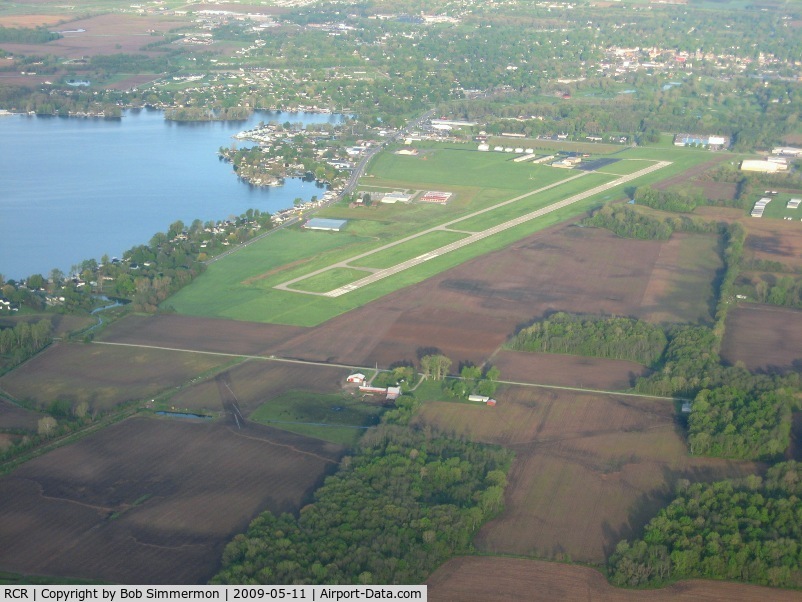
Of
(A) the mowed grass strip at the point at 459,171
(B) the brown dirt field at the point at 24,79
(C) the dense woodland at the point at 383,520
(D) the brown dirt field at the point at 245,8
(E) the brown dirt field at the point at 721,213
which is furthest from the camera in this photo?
(D) the brown dirt field at the point at 245,8

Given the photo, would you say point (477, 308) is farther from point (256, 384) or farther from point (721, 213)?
point (721, 213)

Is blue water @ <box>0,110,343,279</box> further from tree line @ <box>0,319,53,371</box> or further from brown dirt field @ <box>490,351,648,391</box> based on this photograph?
brown dirt field @ <box>490,351,648,391</box>

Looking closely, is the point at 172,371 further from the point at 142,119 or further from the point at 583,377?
the point at 142,119

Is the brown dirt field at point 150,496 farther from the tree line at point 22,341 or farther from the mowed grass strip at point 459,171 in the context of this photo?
the mowed grass strip at point 459,171

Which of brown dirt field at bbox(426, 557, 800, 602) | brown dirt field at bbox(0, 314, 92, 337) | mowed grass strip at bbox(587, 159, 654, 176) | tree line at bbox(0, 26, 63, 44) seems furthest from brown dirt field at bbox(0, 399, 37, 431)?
tree line at bbox(0, 26, 63, 44)

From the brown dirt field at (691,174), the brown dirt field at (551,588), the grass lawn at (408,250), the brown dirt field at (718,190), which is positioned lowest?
the brown dirt field at (551,588)

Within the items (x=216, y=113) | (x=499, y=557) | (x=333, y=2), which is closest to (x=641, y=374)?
(x=499, y=557)

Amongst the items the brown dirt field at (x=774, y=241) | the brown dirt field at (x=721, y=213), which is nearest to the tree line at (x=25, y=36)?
the brown dirt field at (x=721, y=213)
